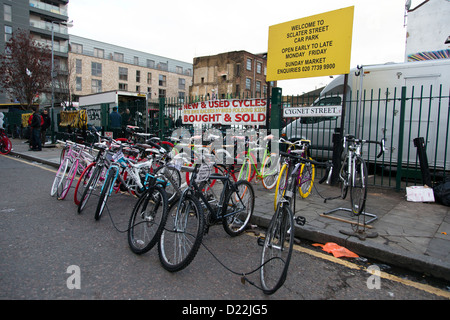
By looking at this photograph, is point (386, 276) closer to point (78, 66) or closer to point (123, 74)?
point (78, 66)

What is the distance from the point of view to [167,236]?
123 inches

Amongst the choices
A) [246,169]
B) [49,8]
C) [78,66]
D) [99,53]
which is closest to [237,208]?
[246,169]

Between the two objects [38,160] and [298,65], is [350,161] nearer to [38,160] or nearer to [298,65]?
[298,65]

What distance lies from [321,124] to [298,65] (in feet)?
8.10

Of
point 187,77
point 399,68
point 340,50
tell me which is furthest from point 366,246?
point 187,77

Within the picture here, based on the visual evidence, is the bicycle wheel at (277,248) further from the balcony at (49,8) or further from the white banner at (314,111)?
the balcony at (49,8)

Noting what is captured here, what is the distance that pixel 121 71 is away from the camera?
52438 mm

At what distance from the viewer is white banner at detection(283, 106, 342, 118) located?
22.3 feet

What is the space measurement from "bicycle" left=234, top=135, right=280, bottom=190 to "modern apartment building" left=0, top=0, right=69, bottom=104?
39.6 meters

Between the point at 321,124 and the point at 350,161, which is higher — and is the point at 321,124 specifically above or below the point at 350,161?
above

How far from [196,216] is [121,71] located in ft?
182

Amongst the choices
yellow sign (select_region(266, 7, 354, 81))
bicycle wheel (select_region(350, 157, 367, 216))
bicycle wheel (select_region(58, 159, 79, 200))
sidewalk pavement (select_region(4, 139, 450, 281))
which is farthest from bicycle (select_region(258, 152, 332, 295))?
yellow sign (select_region(266, 7, 354, 81))

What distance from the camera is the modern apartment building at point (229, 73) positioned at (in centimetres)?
4403

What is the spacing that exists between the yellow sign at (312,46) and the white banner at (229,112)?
35.2 inches
